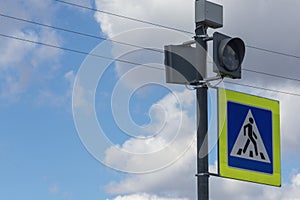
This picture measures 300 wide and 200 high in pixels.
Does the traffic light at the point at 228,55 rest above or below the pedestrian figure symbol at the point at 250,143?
above

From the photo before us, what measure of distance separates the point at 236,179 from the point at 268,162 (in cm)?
73

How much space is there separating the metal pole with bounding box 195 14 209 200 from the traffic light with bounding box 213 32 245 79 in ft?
0.77

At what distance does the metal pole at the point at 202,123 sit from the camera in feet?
27.3

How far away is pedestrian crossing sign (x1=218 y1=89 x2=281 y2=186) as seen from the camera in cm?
891

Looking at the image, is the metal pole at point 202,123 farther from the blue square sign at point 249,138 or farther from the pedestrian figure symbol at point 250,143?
the pedestrian figure symbol at point 250,143

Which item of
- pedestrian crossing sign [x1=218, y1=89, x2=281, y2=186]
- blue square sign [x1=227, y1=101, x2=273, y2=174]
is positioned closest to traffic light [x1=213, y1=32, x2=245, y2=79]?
pedestrian crossing sign [x1=218, y1=89, x2=281, y2=186]

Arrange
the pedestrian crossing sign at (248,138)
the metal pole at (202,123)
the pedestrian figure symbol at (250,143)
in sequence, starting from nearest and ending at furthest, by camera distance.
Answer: the metal pole at (202,123)
the pedestrian crossing sign at (248,138)
the pedestrian figure symbol at (250,143)

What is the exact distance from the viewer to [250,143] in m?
9.26

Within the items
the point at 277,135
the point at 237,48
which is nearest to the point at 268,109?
the point at 277,135

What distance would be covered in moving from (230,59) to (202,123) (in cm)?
86

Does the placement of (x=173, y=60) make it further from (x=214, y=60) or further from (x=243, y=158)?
(x=243, y=158)

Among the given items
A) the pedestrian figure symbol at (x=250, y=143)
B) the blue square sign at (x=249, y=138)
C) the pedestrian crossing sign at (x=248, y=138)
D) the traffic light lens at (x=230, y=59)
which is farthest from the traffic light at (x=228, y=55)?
the pedestrian figure symbol at (x=250, y=143)

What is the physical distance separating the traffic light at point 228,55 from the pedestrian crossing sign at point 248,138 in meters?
0.36

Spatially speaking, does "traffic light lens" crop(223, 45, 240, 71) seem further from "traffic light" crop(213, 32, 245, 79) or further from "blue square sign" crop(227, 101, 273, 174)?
"blue square sign" crop(227, 101, 273, 174)
